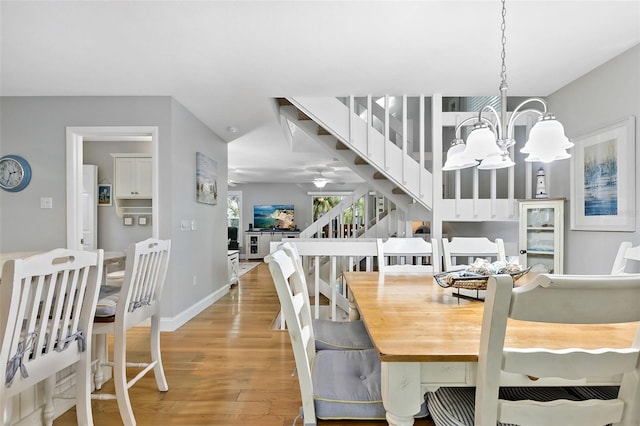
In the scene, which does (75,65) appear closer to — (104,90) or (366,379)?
(104,90)

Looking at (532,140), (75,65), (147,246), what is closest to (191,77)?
(75,65)

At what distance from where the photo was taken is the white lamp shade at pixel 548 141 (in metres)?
1.54

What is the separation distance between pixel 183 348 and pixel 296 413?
1.41m

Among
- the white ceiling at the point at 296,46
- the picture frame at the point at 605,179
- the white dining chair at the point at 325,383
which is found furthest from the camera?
the picture frame at the point at 605,179

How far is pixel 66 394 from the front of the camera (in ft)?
6.40

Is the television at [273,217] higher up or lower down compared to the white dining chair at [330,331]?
higher up

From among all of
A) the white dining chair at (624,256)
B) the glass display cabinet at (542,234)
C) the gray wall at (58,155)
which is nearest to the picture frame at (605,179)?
the glass display cabinet at (542,234)

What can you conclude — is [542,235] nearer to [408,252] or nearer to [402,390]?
[408,252]

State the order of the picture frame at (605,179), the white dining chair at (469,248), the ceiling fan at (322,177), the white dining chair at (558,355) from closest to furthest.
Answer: the white dining chair at (558,355) → the white dining chair at (469,248) → the picture frame at (605,179) → the ceiling fan at (322,177)

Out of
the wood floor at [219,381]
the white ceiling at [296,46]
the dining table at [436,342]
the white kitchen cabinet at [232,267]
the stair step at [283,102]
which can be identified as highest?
the stair step at [283,102]

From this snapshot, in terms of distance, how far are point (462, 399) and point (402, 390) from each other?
12.7 inches

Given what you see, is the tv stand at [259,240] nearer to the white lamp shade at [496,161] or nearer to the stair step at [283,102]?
the stair step at [283,102]

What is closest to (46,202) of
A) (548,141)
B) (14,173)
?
(14,173)

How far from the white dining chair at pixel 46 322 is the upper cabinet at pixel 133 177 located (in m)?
3.29
